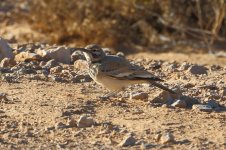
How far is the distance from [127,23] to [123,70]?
10133mm

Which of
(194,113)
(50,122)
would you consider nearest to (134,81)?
(194,113)

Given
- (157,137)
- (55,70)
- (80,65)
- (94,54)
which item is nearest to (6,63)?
(55,70)

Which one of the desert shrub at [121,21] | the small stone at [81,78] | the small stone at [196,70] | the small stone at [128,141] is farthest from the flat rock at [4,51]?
the desert shrub at [121,21]

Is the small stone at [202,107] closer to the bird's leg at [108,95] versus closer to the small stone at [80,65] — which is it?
the bird's leg at [108,95]

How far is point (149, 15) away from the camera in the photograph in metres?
18.5

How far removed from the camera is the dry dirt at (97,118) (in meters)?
7.09

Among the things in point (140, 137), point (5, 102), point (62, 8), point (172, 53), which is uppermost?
point (62, 8)

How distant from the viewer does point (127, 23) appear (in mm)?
18797

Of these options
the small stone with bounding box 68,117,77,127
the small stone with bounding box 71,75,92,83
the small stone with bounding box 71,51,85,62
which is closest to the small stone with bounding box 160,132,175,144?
the small stone with bounding box 68,117,77,127

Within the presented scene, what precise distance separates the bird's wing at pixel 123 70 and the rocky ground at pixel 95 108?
27cm

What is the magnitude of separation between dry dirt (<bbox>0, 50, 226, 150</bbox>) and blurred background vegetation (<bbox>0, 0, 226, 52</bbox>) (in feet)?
28.2

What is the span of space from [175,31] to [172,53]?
116 cm

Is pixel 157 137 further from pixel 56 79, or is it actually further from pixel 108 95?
pixel 56 79

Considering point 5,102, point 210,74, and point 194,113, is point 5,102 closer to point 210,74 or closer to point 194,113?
point 194,113
